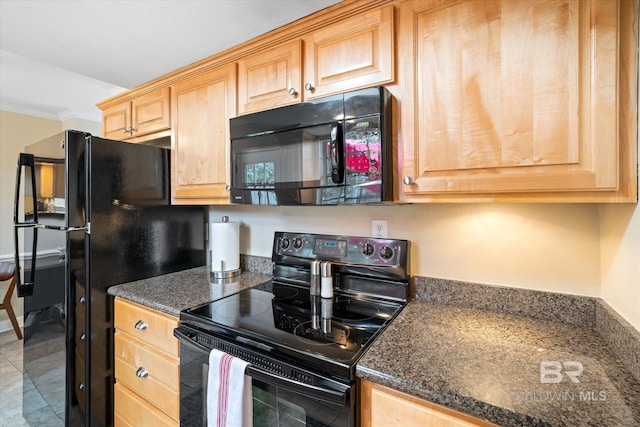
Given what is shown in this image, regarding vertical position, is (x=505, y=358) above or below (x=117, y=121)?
below

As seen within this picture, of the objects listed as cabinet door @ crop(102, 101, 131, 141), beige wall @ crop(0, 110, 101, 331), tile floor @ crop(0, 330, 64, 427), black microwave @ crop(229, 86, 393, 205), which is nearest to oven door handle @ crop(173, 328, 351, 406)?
black microwave @ crop(229, 86, 393, 205)

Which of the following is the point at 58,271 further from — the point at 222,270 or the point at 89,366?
the point at 222,270

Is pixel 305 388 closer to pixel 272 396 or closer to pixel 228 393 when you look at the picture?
pixel 272 396

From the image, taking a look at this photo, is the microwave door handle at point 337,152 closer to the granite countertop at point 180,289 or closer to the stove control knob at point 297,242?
the stove control knob at point 297,242

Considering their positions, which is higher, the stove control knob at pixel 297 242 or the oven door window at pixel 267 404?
the stove control knob at pixel 297 242

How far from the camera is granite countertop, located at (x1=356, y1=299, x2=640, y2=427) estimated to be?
0.64 metres

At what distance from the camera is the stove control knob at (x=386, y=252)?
1.36 metres

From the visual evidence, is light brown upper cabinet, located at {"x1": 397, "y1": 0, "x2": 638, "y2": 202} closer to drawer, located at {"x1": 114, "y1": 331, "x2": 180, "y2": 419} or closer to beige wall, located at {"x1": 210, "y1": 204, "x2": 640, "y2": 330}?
beige wall, located at {"x1": 210, "y1": 204, "x2": 640, "y2": 330}

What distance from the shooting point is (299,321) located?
1152mm

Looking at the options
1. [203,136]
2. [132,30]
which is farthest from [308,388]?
[132,30]

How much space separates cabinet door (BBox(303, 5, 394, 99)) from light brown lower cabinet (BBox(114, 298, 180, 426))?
1196mm

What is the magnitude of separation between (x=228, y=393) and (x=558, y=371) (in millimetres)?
983

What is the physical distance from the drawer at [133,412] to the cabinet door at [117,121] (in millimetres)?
1543

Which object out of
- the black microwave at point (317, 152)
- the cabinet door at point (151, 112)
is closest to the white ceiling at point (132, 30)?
the cabinet door at point (151, 112)
